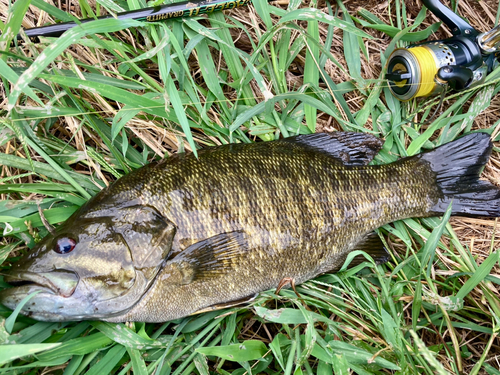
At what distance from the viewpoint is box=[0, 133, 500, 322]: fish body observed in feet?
5.93

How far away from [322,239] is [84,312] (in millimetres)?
1419

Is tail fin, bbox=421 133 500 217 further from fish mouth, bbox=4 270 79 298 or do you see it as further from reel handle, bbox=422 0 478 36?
fish mouth, bbox=4 270 79 298

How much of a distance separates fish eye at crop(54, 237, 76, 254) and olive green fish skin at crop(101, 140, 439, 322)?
0.34 m

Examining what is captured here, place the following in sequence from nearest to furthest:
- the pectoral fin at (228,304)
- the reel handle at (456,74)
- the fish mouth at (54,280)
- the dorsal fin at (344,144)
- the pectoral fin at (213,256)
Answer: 1. the fish mouth at (54,280)
2. the pectoral fin at (213,256)
3. the pectoral fin at (228,304)
4. the reel handle at (456,74)
5. the dorsal fin at (344,144)

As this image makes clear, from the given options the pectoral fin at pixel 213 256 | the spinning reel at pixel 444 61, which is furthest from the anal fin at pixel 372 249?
the spinning reel at pixel 444 61

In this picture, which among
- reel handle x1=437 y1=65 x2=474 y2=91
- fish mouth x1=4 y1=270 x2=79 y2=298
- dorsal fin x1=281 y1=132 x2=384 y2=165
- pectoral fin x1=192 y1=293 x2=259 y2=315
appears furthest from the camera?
dorsal fin x1=281 y1=132 x2=384 y2=165

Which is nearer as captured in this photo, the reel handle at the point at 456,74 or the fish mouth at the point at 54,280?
the fish mouth at the point at 54,280

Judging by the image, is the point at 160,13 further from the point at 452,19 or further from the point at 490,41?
the point at 490,41

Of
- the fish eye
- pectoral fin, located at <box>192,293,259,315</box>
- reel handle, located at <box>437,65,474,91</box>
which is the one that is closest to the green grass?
pectoral fin, located at <box>192,293,259,315</box>

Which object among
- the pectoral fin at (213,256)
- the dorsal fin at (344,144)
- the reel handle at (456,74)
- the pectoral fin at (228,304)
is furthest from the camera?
the dorsal fin at (344,144)

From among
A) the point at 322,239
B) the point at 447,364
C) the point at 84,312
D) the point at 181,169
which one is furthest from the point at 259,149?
the point at 447,364

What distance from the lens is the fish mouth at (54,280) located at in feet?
5.75

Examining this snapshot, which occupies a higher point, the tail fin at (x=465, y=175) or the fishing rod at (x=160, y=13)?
the fishing rod at (x=160, y=13)

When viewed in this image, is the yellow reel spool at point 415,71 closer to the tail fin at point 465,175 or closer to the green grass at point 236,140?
the green grass at point 236,140
